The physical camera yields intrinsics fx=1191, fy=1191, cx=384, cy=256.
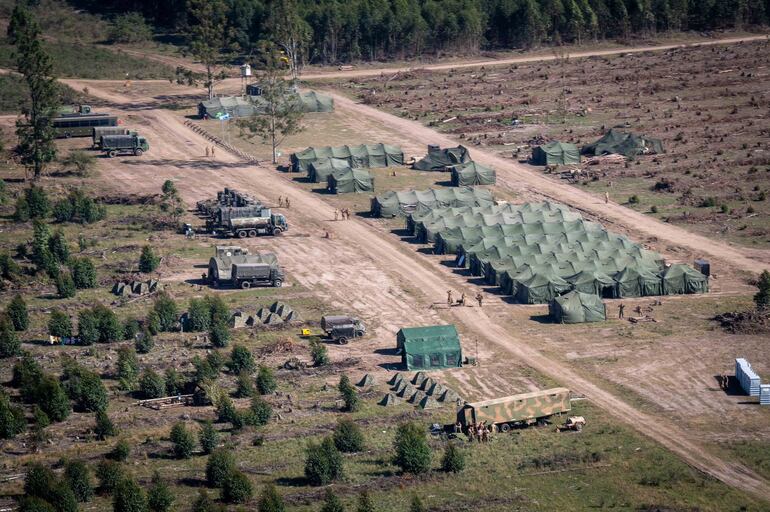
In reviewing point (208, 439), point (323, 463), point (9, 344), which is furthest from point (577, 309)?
point (9, 344)

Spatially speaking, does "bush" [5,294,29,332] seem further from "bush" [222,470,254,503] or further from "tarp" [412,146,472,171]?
"tarp" [412,146,472,171]

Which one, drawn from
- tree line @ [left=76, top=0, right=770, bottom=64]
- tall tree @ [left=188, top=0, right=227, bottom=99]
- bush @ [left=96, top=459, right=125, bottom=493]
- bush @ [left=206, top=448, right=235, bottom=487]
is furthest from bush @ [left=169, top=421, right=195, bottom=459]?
tree line @ [left=76, top=0, right=770, bottom=64]

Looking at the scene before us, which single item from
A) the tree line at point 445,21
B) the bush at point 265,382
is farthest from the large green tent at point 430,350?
the tree line at point 445,21

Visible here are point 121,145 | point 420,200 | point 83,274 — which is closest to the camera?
point 83,274

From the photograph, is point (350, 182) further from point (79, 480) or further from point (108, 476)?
point (79, 480)

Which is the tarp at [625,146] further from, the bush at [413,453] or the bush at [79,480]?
the bush at [79,480]

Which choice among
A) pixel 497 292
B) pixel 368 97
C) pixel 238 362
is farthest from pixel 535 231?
pixel 368 97

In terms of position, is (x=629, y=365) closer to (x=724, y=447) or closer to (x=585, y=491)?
(x=724, y=447)
